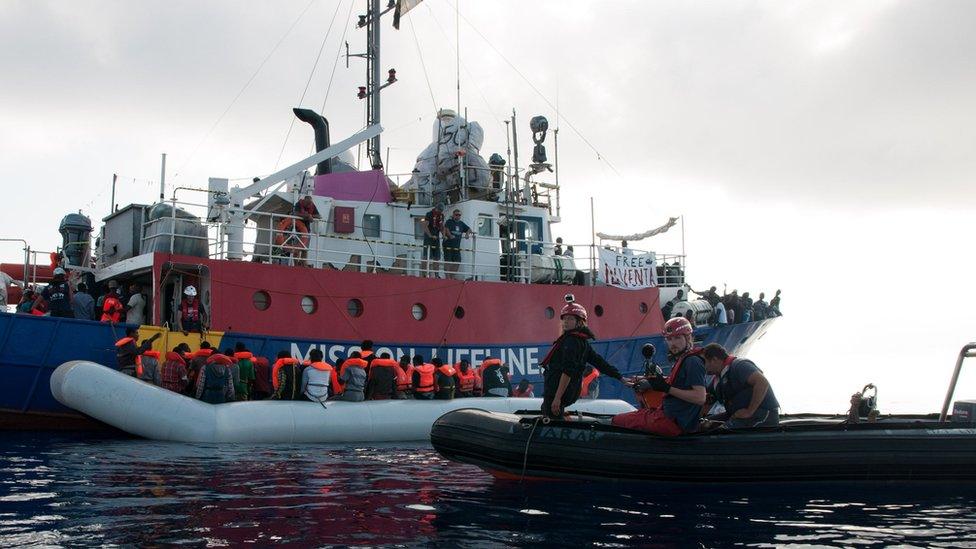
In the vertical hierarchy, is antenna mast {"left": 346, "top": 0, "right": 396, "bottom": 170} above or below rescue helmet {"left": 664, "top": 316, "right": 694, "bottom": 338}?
above

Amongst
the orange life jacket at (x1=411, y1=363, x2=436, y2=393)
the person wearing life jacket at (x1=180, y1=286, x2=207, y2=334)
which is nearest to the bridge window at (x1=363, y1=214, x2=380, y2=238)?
the orange life jacket at (x1=411, y1=363, x2=436, y2=393)

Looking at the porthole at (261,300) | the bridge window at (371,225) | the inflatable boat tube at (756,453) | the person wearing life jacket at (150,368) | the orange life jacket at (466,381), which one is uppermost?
the bridge window at (371,225)

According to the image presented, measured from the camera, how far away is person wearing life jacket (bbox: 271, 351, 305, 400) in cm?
1409

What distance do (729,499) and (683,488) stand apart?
506 mm

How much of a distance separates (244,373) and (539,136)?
9.68 m

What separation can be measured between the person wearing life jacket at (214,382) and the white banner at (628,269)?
9149mm

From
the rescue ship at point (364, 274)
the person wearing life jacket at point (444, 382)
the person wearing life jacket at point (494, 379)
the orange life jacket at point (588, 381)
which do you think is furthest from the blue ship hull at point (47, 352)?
the orange life jacket at point (588, 381)

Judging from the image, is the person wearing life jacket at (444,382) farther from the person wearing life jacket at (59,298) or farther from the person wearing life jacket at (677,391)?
the person wearing life jacket at (677,391)

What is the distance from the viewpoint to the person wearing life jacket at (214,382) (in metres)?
13.3

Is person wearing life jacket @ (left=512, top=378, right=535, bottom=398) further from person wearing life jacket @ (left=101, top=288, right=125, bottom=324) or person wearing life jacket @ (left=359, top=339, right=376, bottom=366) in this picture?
person wearing life jacket @ (left=101, top=288, right=125, bottom=324)

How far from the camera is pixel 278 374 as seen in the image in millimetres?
14102

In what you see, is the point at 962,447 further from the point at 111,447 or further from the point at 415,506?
the point at 111,447

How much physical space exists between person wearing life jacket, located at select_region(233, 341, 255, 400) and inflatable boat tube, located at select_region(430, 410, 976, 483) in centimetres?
641

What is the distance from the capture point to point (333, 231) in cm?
1822
